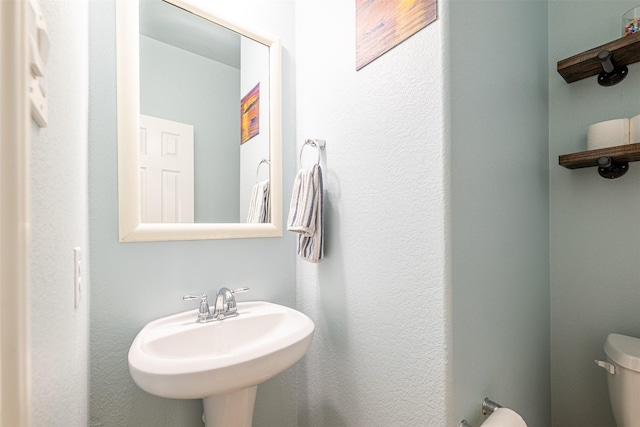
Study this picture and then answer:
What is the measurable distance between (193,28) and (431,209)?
1.13m

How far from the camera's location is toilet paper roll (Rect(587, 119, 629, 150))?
1030 millimetres

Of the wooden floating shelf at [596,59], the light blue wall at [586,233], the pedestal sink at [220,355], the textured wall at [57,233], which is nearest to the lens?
the textured wall at [57,233]

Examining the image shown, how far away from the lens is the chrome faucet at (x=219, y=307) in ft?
3.35

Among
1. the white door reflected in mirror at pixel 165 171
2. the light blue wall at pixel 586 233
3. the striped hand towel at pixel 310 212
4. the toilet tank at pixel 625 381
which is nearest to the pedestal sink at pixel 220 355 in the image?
the striped hand towel at pixel 310 212

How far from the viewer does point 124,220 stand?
0.95m

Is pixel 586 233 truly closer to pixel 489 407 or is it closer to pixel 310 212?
pixel 489 407

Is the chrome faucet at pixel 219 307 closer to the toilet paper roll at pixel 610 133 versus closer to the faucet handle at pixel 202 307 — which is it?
the faucet handle at pixel 202 307

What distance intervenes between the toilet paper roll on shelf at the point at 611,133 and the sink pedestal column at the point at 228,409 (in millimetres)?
1546

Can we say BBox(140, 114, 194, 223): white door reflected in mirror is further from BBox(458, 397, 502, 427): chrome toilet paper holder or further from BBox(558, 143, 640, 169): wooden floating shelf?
BBox(558, 143, 640, 169): wooden floating shelf

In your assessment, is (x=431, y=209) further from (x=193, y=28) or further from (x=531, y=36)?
(x=193, y=28)

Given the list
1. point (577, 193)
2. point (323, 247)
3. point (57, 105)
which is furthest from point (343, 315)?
point (577, 193)

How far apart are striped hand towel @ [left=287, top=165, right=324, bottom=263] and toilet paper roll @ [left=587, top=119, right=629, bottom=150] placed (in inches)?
41.4

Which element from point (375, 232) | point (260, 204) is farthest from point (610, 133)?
point (260, 204)

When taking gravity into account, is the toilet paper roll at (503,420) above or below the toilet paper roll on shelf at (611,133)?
below
